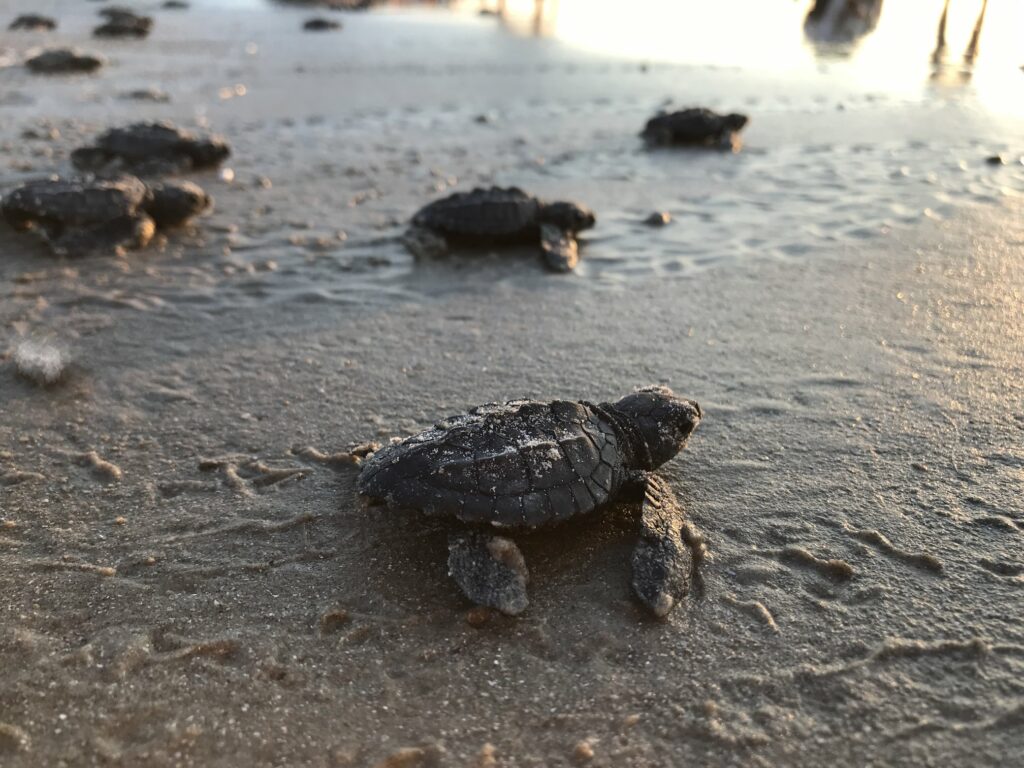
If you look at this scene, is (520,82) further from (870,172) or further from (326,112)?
(870,172)

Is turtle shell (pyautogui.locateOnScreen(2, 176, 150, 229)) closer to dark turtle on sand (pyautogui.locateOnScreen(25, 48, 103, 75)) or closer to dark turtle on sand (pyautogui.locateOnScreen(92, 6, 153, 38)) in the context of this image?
dark turtle on sand (pyautogui.locateOnScreen(25, 48, 103, 75))

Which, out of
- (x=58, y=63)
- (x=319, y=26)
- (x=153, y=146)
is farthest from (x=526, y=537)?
(x=319, y=26)

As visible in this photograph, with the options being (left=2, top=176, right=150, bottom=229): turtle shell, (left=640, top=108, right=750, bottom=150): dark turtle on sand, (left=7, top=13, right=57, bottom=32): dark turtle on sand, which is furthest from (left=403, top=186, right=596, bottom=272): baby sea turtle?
(left=7, top=13, right=57, bottom=32): dark turtle on sand

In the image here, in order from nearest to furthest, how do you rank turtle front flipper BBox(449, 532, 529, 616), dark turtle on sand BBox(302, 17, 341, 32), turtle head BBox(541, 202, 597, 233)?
turtle front flipper BBox(449, 532, 529, 616)
turtle head BBox(541, 202, 597, 233)
dark turtle on sand BBox(302, 17, 341, 32)

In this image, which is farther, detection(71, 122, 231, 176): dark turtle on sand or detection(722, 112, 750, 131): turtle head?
detection(722, 112, 750, 131): turtle head

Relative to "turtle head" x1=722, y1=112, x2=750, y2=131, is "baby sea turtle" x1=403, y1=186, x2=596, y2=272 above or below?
below

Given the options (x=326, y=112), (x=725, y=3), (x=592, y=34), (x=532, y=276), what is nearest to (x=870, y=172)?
(x=532, y=276)

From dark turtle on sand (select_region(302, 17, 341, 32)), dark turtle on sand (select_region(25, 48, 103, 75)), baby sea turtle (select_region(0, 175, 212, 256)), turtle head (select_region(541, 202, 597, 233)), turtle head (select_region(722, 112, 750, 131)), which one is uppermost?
dark turtle on sand (select_region(302, 17, 341, 32))
